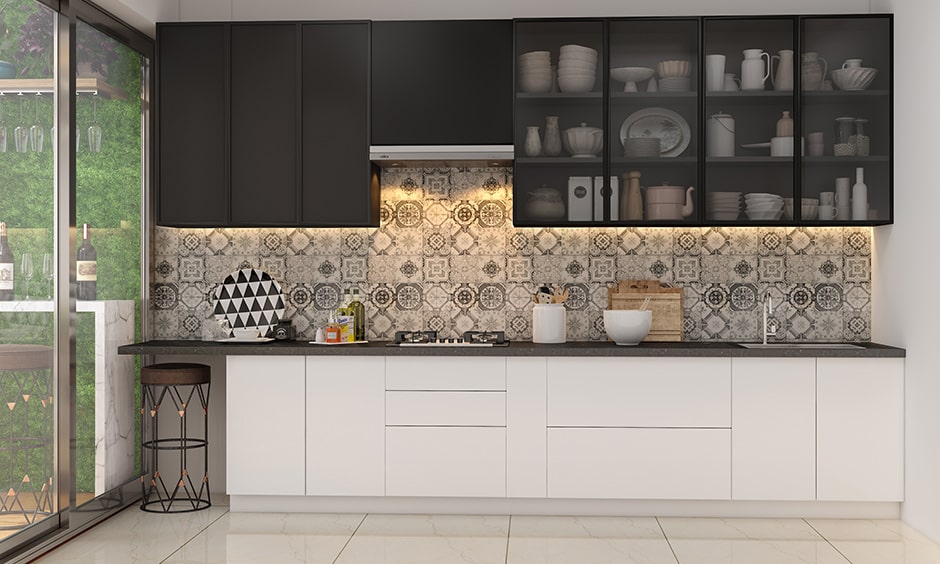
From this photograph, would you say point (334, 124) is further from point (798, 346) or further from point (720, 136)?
point (798, 346)

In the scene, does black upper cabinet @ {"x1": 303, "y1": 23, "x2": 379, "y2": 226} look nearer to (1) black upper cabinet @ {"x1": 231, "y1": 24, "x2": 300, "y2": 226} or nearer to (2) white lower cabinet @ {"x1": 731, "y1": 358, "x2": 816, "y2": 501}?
(1) black upper cabinet @ {"x1": 231, "y1": 24, "x2": 300, "y2": 226}

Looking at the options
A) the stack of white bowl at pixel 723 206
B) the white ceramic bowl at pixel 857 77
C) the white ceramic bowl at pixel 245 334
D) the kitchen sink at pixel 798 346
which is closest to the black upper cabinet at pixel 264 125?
the white ceramic bowl at pixel 245 334

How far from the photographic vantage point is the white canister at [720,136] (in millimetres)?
4574

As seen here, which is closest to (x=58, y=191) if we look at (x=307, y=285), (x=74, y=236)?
(x=74, y=236)

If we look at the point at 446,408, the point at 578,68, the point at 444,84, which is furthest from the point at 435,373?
the point at 578,68

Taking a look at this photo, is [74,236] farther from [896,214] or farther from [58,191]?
[896,214]

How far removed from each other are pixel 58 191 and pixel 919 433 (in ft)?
13.1

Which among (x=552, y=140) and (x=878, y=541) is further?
(x=552, y=140)

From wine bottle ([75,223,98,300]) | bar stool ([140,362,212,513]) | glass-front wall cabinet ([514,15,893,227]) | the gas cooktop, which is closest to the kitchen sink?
glass-front wall cabinet ([514,15,893,227])

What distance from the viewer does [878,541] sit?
4.02m

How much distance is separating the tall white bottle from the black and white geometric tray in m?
2.98

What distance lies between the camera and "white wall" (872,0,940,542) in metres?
4.03

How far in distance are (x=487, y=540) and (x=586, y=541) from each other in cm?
44

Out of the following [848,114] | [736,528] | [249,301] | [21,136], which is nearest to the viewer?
[21,136]
